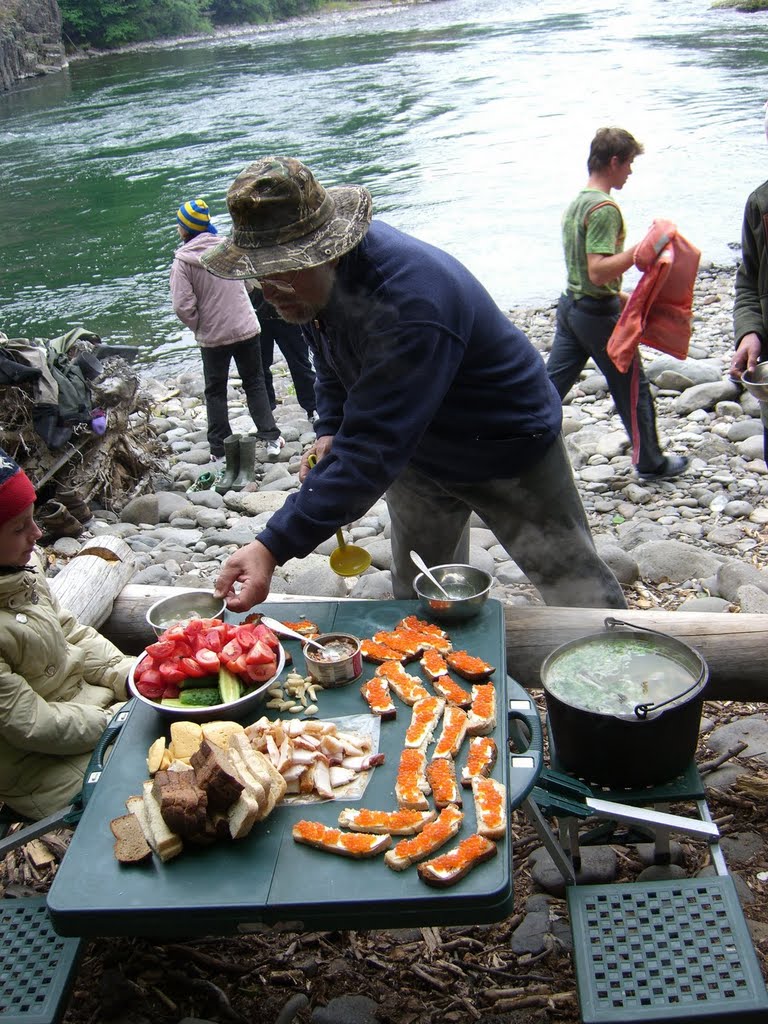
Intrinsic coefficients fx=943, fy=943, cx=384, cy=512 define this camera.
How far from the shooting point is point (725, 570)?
5262mm

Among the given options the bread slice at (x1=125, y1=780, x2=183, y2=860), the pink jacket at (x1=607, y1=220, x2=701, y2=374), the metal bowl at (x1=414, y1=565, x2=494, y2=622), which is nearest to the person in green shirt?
the pink jacket at (x1=607, y1=220, x2=701, y2=374)

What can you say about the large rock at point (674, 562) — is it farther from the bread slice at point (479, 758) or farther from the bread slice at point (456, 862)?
the bread slice at point (456, 862)

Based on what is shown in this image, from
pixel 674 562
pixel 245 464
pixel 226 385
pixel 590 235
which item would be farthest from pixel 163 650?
pixel 226 385

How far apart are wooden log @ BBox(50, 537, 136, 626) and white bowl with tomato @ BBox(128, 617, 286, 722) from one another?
142 centimetres

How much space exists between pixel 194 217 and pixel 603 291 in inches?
146

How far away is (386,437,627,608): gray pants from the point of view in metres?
3.95

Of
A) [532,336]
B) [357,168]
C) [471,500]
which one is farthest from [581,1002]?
[357,168]

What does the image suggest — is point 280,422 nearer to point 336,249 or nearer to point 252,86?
point 336,249

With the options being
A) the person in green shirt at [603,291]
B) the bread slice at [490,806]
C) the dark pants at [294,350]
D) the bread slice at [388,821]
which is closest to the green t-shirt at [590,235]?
the person in green shirt at [603,291]

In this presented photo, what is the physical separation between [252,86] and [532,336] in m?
25.0

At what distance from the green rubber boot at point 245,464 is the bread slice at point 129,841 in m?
5.71

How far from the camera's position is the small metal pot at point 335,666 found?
9.89ft

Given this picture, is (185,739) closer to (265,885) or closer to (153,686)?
(153,686)

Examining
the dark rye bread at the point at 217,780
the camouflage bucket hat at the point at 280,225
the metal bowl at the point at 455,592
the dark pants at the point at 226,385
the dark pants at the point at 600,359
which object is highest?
the camouflage bucket hat at the point at 280,225
